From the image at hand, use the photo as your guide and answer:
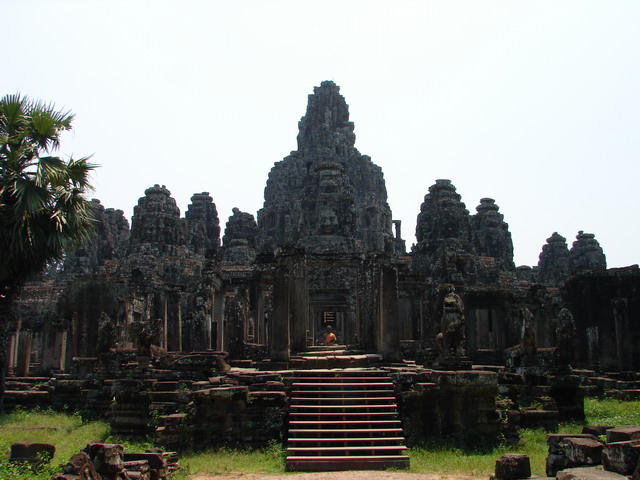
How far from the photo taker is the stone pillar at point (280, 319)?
17.2 meters

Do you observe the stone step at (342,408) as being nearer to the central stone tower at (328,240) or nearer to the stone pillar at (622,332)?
the central stone tower at (328,240)

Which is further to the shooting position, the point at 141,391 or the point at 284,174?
the point at 284,174

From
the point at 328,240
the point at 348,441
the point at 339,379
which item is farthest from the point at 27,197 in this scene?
the point at 328,240

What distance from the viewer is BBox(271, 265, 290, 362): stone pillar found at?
17172 mm

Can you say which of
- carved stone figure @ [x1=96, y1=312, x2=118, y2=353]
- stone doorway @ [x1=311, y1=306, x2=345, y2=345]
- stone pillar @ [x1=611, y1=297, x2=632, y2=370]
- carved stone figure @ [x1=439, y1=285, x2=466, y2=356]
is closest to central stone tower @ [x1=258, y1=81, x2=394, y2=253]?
stone doorway @ [x1=311, y1=306, x2=345, y2=345]

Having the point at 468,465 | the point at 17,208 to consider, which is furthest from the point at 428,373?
the point at 17,208

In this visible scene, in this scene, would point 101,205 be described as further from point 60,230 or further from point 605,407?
point 605,407

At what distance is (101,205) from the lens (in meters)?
51.9

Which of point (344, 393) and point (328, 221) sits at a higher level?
point (328, 221)

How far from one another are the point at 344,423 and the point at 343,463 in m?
1.36

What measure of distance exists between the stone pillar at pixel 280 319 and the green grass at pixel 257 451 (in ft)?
11.9

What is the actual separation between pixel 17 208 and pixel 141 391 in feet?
17.3

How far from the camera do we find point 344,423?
13.4m

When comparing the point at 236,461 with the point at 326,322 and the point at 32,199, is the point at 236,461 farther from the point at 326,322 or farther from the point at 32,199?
the point at 326,322
